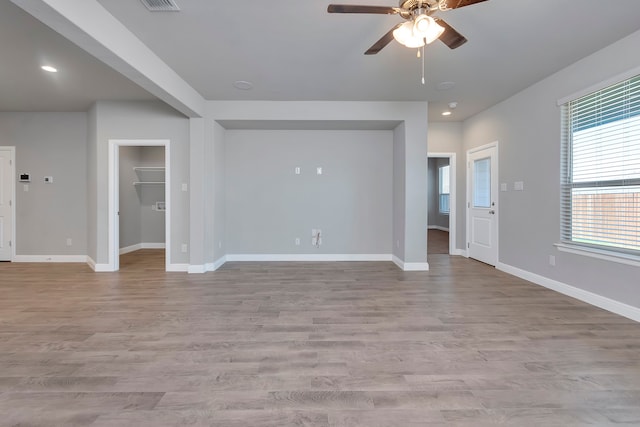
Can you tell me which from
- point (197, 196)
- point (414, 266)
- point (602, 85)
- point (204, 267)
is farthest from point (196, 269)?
point (602, 85)

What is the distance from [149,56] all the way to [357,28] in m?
2.09

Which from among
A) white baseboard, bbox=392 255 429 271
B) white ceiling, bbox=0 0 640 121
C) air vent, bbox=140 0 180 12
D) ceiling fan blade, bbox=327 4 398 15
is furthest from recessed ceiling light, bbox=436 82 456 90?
air vent, bbox=140 0 180 12

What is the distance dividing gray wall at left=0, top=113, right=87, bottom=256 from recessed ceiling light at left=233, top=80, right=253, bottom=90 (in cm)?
334

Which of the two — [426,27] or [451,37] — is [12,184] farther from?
[451,37]

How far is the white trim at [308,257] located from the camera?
5363mm

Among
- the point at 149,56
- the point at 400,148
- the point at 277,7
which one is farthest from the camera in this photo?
the point at 400,148

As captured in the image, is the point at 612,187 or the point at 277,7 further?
the point at 612,187

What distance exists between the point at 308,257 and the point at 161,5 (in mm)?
4031

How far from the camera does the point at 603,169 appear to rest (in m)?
3.16

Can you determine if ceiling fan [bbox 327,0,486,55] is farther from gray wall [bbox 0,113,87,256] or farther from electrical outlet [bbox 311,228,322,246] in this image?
gray wall [bbox 0,113,87,256]

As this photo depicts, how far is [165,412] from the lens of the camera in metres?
1.57

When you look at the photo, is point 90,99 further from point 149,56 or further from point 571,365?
point 571,365

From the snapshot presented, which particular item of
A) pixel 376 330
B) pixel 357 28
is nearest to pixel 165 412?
pixel 376 330

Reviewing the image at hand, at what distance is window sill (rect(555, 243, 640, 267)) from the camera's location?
9.21ft
